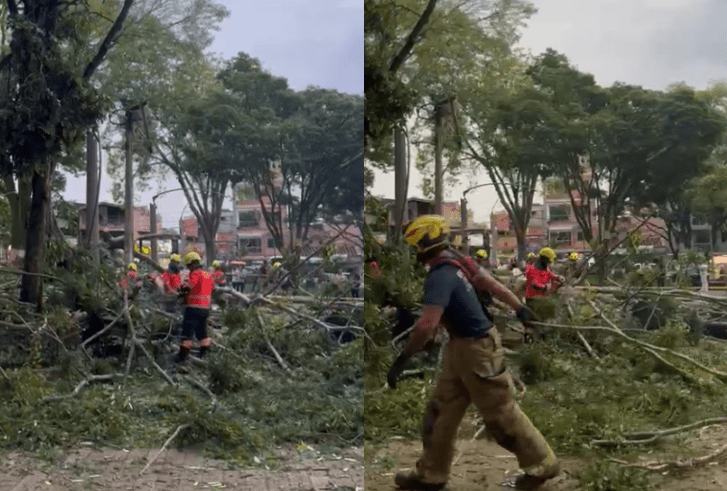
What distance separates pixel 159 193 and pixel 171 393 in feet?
3.53

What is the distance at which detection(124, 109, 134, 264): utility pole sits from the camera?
4.62 m

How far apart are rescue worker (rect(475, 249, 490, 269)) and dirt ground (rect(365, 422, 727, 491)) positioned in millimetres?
693

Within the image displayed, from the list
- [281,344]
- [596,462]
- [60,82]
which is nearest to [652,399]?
[596,462]

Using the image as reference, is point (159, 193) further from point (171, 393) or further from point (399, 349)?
point (399, 349)

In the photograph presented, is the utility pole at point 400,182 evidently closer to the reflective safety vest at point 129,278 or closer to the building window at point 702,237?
the building window at point 702,237

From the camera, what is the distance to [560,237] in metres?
3.85

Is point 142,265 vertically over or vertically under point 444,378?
over

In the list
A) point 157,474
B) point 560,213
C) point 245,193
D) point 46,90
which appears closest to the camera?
point 560,213

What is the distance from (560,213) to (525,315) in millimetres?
486

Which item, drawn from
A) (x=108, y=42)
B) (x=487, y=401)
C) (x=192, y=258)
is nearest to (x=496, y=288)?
(x=487, y=401)

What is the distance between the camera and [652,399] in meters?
3.82

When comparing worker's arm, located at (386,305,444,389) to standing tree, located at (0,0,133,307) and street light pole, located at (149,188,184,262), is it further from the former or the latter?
standing tree, located at (0,0,133,307)

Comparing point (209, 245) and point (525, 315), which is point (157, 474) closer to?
point (209, 245)

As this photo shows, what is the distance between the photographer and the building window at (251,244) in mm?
4762
